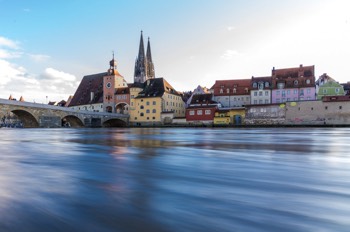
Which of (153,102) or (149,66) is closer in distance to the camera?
(153,102)

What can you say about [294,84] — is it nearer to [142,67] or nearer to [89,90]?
[142,67]

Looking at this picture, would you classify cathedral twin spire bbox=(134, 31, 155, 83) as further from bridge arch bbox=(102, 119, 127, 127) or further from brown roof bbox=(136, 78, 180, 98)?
bridge arch bbox=(102, 119, 127, 127)

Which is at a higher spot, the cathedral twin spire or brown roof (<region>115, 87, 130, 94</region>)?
the cathedral twin spire

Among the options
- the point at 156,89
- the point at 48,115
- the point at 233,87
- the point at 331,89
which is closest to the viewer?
the point at 48,115

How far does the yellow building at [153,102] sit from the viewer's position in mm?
72375

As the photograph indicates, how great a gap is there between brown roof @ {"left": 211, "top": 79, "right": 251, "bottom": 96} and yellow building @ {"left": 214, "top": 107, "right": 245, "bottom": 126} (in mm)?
10397

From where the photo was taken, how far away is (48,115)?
177 feet

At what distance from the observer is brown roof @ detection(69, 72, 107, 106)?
3613 inches

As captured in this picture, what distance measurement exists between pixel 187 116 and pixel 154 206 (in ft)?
207

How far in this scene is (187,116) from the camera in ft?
218

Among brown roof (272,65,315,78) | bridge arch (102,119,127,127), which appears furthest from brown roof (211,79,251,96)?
bridge arch (102,119,127,127)

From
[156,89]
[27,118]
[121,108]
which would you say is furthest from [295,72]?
[27,118]

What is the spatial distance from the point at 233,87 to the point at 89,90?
52.1 metres

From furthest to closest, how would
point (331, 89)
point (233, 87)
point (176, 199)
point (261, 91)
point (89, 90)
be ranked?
1. point (89, 90)
2. point (233, 87)
3. point (261, 91)
4. point (331, 89)
5. point (176, 199)
